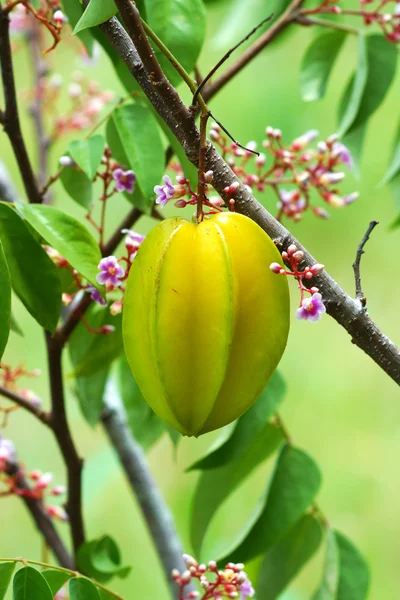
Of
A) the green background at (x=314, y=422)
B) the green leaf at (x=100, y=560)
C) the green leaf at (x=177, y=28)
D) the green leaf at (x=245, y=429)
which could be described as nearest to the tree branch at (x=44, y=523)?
the green leaf at (x=100, y=560)

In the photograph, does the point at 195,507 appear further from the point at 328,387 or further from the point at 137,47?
the point at 328,387

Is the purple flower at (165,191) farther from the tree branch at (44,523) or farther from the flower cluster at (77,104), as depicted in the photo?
the flower cluster at (77,104)

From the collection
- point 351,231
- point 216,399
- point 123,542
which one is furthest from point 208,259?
point 351,231

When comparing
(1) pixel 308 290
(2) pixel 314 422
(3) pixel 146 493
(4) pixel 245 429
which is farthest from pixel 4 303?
(2) pixel 314 422

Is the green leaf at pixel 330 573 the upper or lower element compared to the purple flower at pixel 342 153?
lower

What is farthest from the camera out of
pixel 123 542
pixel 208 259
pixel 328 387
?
pixel 328 387

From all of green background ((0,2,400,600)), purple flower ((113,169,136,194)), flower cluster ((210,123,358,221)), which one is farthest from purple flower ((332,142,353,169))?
green background ((0,2,400,600))
